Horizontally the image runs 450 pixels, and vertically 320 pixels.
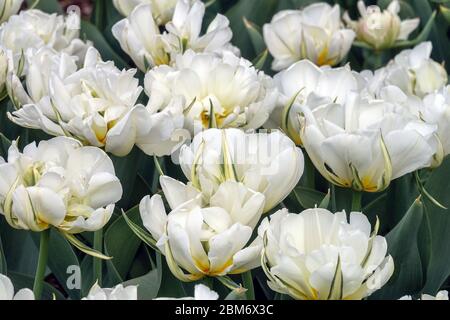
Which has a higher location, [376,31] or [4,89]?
[4,89]

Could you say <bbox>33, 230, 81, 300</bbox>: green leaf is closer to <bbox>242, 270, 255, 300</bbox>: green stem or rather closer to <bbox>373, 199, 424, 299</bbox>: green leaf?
<bbox>242, 270, 255, 300</bbox>: green stem

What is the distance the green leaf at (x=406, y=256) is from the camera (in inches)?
50.3

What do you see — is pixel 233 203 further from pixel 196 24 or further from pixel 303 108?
pixel 196 24

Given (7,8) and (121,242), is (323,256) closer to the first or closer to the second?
(121,242)

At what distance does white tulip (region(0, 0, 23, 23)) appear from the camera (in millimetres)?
1810

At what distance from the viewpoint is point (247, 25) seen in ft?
6.83

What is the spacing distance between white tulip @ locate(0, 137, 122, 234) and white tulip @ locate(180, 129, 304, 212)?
0.34ft

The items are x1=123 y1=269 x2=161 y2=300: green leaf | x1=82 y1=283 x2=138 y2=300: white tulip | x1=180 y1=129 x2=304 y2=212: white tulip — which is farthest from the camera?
x1=123 y1=269 x2=161 y2=300: green leaf

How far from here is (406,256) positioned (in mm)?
1328

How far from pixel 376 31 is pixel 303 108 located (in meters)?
0.84

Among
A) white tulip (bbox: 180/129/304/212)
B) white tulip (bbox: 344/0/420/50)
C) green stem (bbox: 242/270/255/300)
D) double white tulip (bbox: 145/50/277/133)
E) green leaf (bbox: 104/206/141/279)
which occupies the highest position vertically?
white tulip (bbox: 180/129/304/212)

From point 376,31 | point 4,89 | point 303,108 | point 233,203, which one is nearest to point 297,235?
point 233,203

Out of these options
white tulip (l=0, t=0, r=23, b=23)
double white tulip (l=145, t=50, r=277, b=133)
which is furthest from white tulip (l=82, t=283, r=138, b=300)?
white tulip (l=0, t=0, r=23, b=23)
